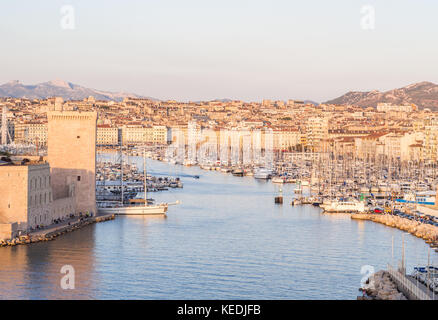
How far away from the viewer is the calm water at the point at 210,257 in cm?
1304

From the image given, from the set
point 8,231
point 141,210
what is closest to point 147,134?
point 141,210

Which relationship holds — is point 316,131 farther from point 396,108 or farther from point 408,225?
point 408,225

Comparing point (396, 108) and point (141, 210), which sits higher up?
point (396, 108)

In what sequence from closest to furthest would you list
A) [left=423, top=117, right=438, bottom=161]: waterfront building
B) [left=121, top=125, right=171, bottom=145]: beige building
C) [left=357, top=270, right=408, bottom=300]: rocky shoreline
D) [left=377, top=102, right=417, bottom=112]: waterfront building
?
[left=357, top=270, right=408, bottom=300]: rocky shoreline → [left=423, top=117, right=438, bottom=161]: waterfront building → [left=121, top=125, right=171, bottom=145]: beige building → [left=377, top=102, right=417, bottom=112]: waterfront building

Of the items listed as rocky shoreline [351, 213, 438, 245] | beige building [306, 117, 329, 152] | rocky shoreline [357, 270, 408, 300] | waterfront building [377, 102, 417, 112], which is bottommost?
rocky shoreline [357, 270, 408, 300]

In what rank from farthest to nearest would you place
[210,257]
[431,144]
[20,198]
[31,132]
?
[31,132] < [431,144] < [20,198] < [210,257]

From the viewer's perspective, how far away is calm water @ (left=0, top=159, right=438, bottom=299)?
42.8 feet

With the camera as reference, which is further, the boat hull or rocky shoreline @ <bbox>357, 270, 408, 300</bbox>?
the boat hull

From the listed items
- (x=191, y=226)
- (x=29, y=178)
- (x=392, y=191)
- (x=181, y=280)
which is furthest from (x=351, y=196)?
(x=181, y=280)

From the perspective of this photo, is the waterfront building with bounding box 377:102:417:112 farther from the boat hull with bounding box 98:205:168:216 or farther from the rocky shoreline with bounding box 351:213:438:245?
the boat hull with bounding box 98:205:168:216

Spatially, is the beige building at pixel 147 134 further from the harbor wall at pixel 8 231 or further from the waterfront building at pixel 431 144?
the harbor wall at pixel 8 231

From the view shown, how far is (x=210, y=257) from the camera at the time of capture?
52.9 feet

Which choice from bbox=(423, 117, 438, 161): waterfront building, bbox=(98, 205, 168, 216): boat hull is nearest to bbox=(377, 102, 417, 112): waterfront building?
bbox=(423, 117, 438, 161): waterfront building
